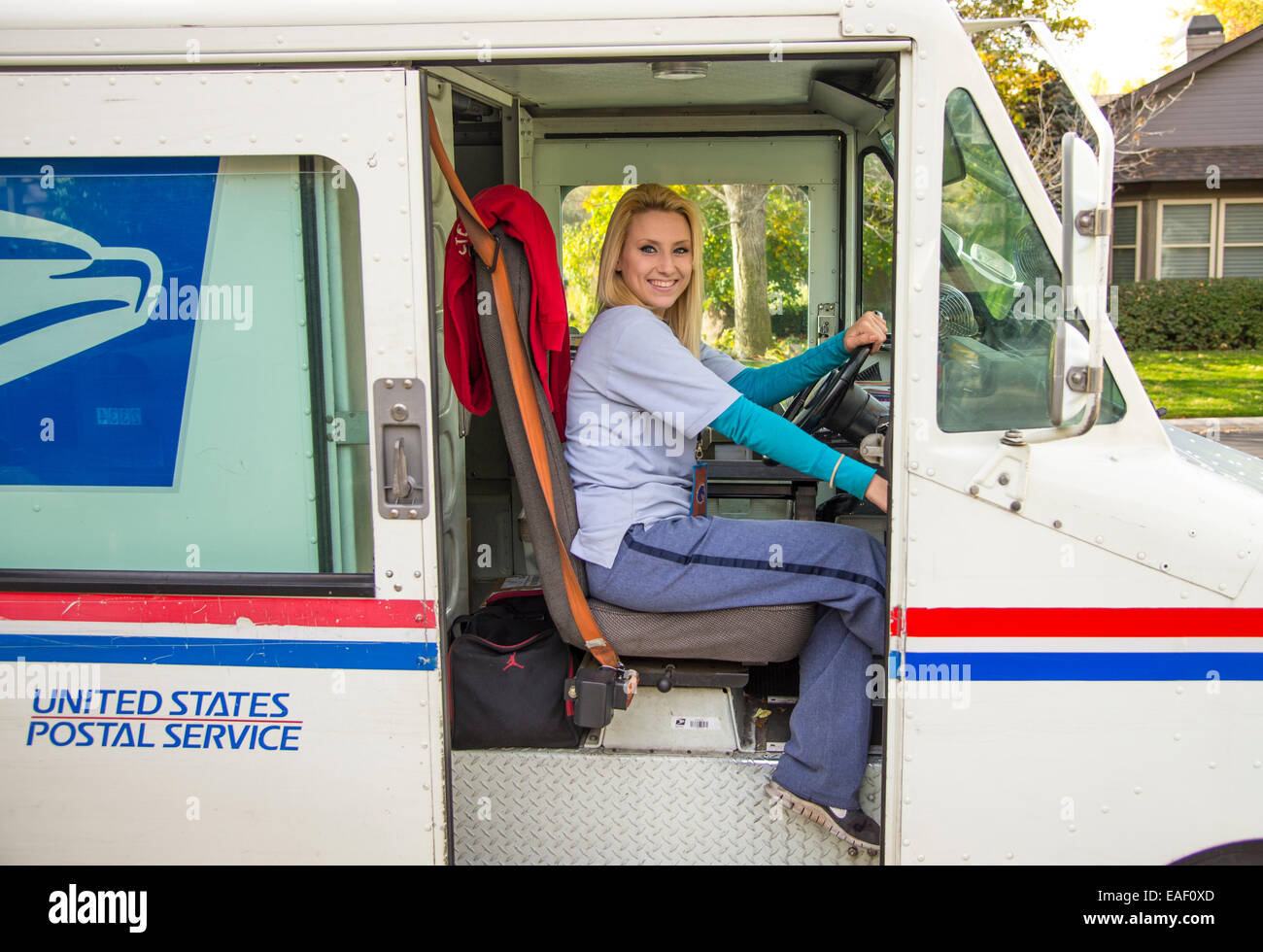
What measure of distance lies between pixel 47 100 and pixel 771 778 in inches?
82.9

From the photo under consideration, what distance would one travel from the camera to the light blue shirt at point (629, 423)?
240 centimetres

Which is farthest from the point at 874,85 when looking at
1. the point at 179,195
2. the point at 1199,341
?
the point at 1199,341

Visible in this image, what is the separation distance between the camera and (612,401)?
2.53 m

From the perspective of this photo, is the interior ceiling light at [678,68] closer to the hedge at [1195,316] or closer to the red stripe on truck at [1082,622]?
the red stripe on truck at [1082,622]

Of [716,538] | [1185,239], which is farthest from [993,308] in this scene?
[1185,239]

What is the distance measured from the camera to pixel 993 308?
216cm

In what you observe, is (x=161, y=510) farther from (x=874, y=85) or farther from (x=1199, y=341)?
(x=1199, y=341)

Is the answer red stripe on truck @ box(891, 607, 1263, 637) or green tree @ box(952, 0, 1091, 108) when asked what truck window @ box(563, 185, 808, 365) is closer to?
red stripe on truck @ box(891, 607, 1263, 637)

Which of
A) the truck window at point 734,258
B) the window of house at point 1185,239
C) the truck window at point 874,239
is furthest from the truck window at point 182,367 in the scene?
the window of house at point 1185,239

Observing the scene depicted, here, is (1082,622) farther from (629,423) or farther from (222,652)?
(222,652)

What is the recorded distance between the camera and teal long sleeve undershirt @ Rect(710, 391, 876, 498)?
222 cm

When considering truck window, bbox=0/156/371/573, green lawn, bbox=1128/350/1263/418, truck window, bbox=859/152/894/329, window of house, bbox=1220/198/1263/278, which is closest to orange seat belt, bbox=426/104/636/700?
truck window, bbox=0/156/371/573

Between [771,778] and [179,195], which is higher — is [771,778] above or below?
below

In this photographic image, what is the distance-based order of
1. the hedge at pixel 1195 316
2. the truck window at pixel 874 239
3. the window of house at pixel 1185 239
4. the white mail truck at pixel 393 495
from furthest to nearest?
the window of house at pixel 1185 239
the hedge at pixel 1195 316
the truck window at pixel 874 239
the white mail truck at pixel 393 495
